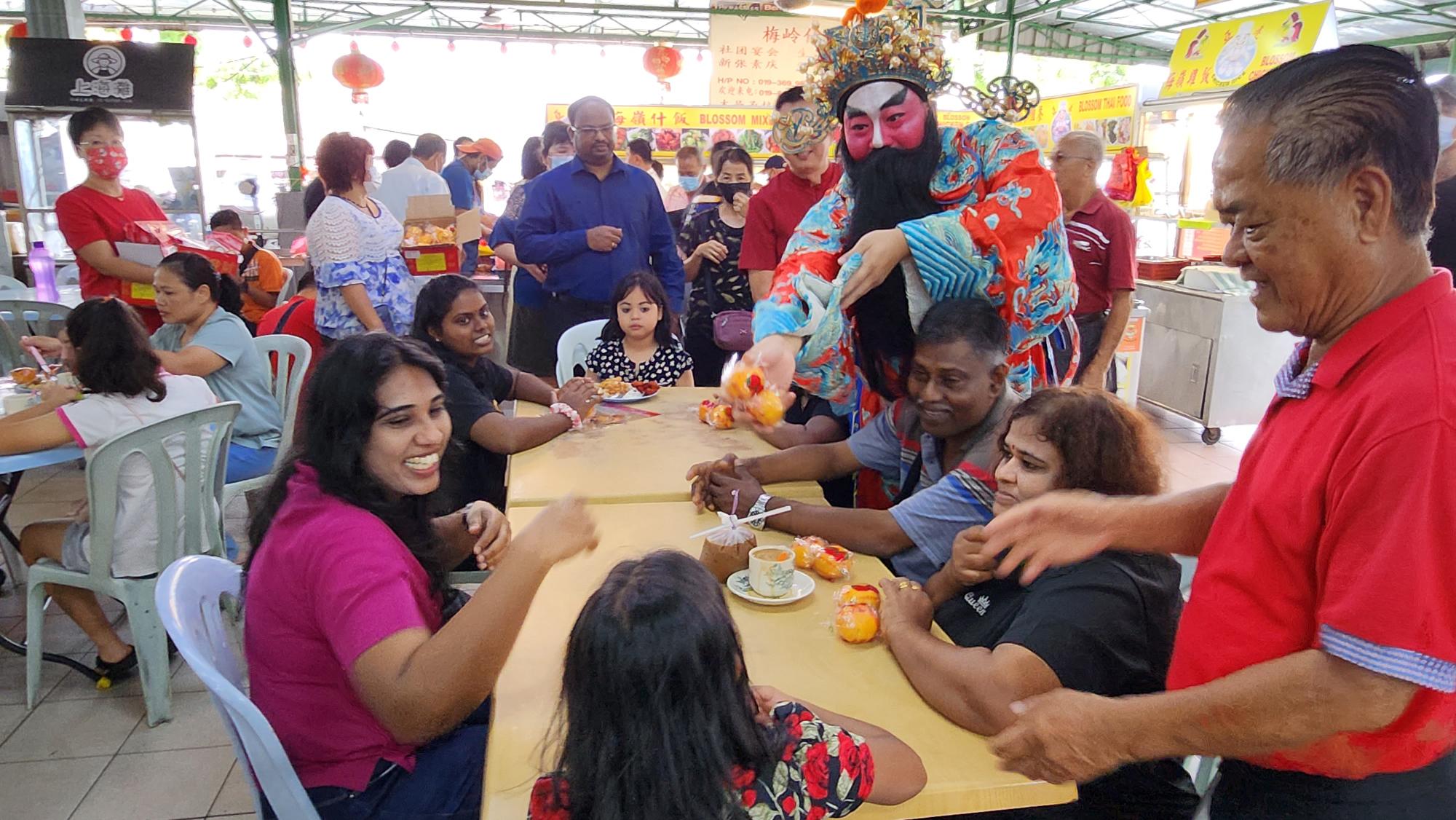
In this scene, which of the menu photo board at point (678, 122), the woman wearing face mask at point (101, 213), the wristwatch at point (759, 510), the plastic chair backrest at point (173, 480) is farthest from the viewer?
the menu photo board at point (678, 122)

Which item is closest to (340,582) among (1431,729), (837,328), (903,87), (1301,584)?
(837,328)

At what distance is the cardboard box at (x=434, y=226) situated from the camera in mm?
4156

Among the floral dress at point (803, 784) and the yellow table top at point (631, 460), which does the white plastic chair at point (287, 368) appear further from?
the floral dress at point (803, 784)

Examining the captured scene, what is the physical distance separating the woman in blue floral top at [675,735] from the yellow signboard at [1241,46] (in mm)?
7294

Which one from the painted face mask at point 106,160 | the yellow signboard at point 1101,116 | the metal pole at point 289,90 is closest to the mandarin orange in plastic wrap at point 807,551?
the painted face mask at point 106,160

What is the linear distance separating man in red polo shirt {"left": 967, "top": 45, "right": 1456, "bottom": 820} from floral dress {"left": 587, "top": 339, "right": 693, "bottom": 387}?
2.75m

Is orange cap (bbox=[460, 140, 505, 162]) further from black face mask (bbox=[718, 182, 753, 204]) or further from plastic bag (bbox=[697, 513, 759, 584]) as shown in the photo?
plastic bag (bbox=[697, 513, 759, 584])

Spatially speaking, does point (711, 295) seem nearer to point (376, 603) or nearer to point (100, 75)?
point (376, 603)

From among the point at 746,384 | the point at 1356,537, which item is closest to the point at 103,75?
the point at 746,384

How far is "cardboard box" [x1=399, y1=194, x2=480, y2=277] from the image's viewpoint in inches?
164

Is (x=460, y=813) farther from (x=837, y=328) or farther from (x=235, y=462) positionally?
(x=235, y=462)

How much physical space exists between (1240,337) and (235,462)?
5.52 metres

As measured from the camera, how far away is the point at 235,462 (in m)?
3.24

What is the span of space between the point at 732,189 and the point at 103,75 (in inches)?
183
